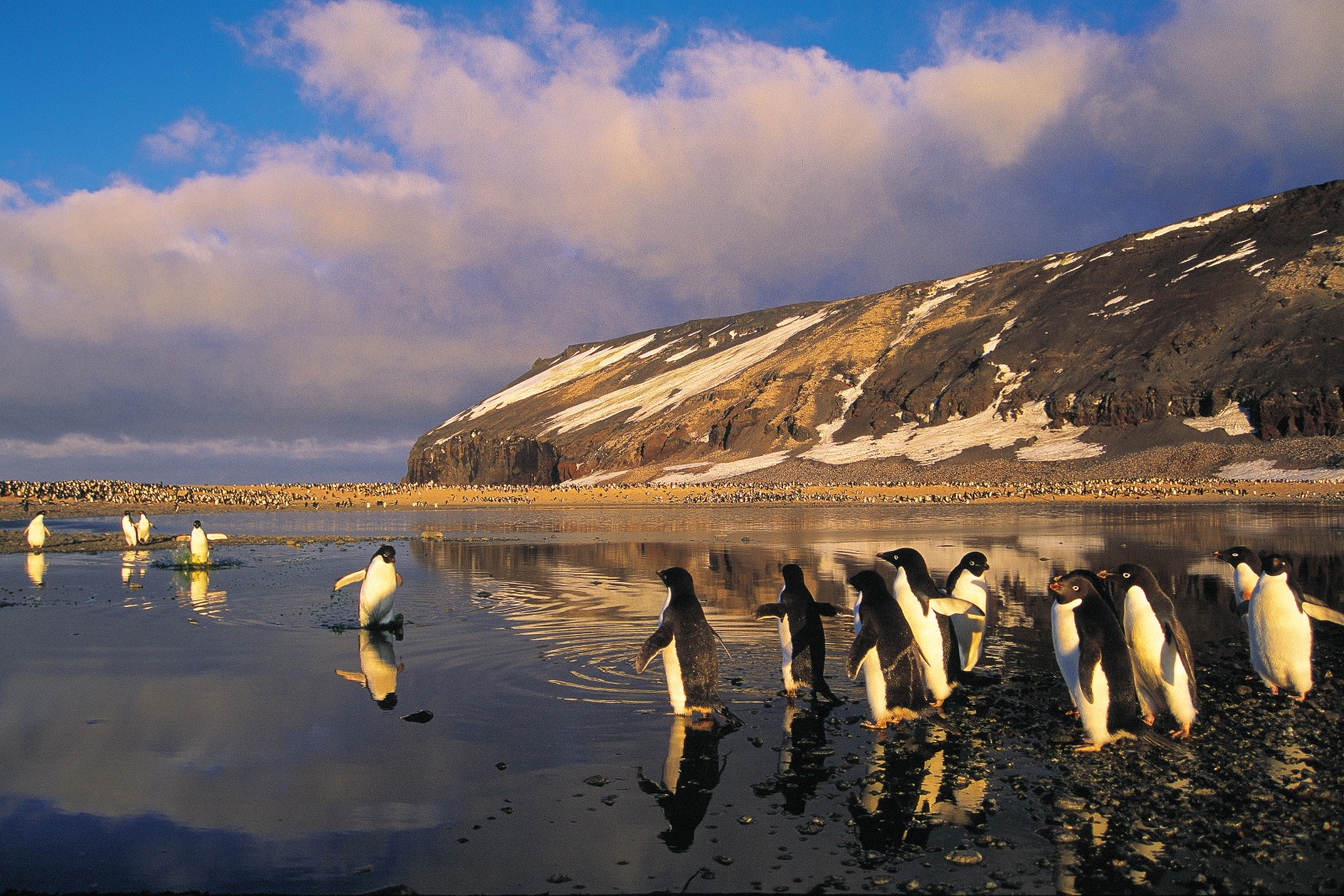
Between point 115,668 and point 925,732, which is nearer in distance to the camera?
point 925,732

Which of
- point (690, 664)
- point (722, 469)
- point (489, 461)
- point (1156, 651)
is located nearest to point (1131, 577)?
point (1156, 651)

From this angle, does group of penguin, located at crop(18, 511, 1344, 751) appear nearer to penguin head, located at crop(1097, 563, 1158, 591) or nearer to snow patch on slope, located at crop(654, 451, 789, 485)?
penguin head, located at crop(1097, 563, 1158, 591)

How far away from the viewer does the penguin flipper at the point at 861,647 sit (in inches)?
352

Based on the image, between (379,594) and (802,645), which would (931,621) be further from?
(379,594)

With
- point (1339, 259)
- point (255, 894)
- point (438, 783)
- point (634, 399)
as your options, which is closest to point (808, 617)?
point (438, 783)

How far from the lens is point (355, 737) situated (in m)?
8.54

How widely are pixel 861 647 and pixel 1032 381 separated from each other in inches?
3548

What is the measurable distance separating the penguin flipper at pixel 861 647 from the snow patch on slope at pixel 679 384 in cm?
11150

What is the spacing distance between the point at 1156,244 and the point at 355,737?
118 metres

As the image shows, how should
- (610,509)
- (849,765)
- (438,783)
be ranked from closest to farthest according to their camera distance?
(438,783) < (849,765) < (610,509)

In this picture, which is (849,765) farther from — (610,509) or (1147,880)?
(610,509)

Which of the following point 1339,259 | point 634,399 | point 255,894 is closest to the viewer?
point 255,894

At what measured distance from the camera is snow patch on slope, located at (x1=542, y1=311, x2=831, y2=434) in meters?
127

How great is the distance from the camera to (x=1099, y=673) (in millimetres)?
8195
